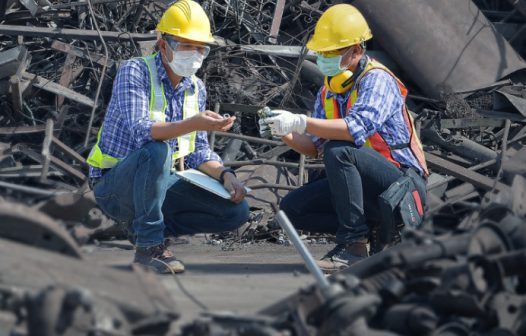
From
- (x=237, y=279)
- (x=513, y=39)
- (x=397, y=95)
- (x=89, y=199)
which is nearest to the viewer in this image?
(x=89, y=199)

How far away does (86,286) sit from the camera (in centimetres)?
382

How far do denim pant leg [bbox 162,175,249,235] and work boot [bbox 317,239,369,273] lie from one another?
624 millimetres

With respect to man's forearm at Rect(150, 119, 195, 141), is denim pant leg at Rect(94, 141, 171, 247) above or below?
below

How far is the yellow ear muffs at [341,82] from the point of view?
258 inches

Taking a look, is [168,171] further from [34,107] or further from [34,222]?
[34,107]

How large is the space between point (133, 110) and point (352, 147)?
122 centimetres

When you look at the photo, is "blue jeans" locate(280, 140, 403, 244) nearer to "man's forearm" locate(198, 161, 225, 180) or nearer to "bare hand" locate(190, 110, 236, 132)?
"man's forearm" locate(198, 161, 225, 180)

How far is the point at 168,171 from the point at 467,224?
190cm

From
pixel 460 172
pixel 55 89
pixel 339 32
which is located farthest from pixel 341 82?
pixel 55 89

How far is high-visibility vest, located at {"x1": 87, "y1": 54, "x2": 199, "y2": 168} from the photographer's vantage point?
250 inches

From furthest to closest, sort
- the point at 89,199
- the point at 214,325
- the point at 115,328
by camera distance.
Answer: the point at 89,199 → the point at 214,325 → the point at 115,328

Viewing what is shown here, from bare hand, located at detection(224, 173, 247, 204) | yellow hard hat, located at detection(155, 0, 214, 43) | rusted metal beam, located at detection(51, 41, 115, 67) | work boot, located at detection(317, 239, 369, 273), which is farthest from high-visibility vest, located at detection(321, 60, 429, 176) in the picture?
rusted metal beam, located at detection(51, 41, 115, 67)

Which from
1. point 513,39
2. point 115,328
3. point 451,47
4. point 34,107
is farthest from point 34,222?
point 513,39

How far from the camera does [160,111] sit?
6.36m
